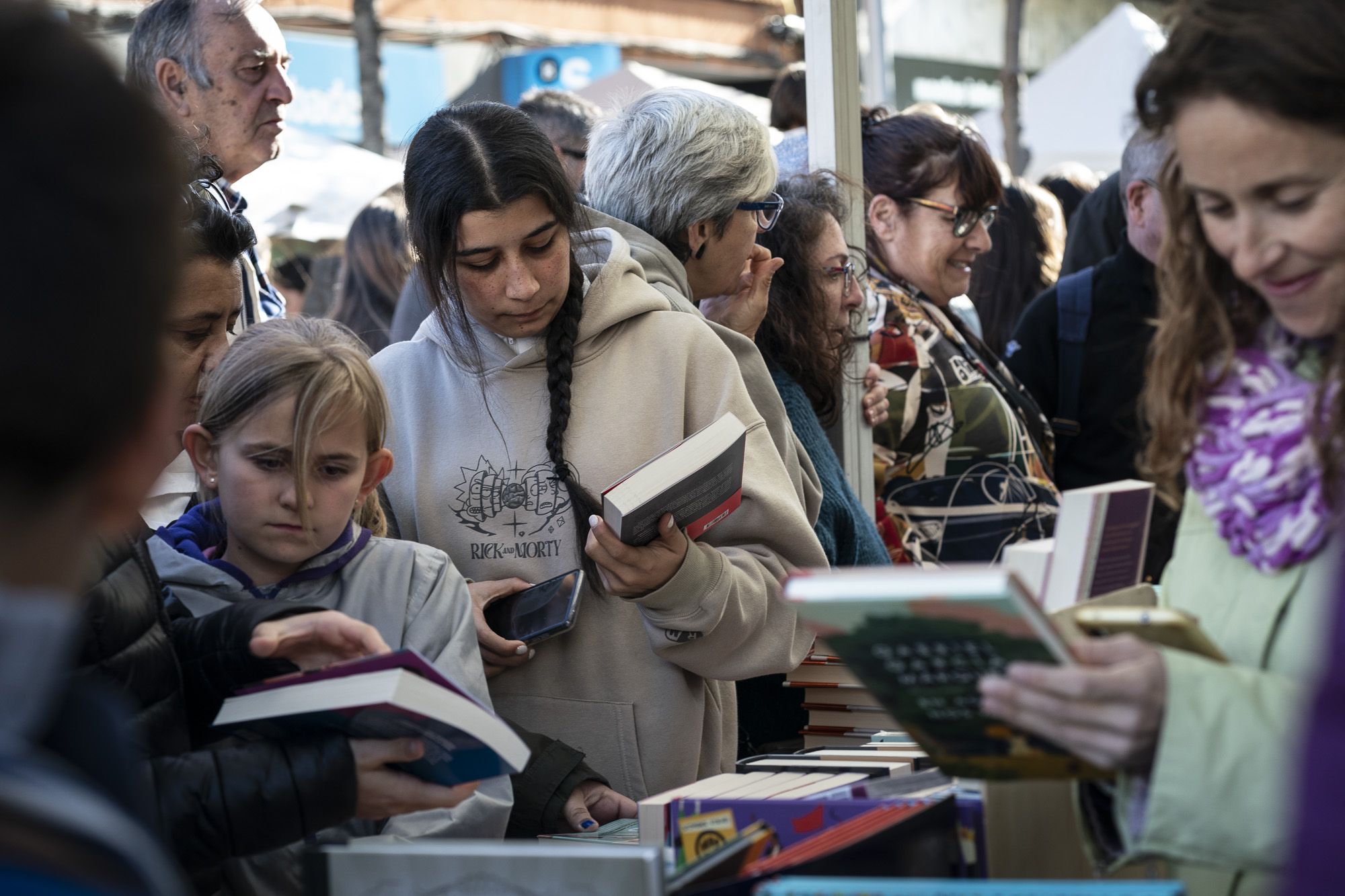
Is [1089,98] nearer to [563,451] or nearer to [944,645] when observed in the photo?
[563,451]

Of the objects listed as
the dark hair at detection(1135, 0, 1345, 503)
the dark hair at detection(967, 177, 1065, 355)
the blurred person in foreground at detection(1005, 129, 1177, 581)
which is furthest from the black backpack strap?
the dark hair at detection(1135, 0, 1345, 503)

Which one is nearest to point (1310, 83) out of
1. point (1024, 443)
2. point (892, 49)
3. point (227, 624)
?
point (227, 624)

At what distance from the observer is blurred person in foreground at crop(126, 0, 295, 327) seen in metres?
3.40

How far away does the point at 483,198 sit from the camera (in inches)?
96.2

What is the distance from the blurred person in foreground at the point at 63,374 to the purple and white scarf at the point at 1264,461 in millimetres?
1009

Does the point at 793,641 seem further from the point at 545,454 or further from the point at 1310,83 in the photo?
the point at 1310,83

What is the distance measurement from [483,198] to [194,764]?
46.1 inches

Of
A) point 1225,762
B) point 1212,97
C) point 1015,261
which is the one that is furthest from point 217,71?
point 1015,261

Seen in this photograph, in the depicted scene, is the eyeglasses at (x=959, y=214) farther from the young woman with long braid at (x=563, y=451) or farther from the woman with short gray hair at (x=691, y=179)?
the young woman with long braid at (x=563, y=451)

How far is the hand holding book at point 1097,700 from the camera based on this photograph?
122 cm

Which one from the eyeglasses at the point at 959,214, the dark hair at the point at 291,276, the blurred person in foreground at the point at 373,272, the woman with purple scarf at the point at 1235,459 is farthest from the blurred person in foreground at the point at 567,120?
the woman with purple scarf at the point at 1235,459

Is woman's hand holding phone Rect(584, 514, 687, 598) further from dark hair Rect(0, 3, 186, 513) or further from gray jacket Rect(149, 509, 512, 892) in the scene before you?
dark hair Rect(0, 3, 186, 513)

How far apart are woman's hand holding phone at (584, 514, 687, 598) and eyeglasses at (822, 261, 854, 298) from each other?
1.27 metres

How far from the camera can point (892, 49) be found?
692 inches
